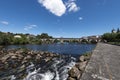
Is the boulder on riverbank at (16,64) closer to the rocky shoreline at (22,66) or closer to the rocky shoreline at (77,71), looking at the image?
the rocky shoreline at (22,66)

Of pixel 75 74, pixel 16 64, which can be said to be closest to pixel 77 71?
pixel 75 74

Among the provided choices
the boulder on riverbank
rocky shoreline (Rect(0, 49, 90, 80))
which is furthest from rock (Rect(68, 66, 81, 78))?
the boulder on riverbank

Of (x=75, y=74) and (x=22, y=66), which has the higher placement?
(x=75, y=74)

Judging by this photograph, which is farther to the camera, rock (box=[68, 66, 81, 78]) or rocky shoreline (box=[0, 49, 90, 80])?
rocky shoreline (box=[0, 49, 90, 80])

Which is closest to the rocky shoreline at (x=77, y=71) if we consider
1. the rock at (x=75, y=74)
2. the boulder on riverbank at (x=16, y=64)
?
the rock at (x=75, y=74)

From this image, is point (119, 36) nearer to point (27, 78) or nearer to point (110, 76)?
point (27, 78)

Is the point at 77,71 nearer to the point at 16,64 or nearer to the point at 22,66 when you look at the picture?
the point at 22,66

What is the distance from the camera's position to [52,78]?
50.5 feet

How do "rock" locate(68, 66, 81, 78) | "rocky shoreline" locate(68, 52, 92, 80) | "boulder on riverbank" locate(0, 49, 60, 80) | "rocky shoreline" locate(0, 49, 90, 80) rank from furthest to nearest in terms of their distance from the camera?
"boulder on riverbank" locate(0, 49, 60, 80)
"rocky shoreline" locate(0, 49, 90, 80)
"rock" locate(68, 66, 81, 78)
"rocky shoreline" locate(68, 52, 92, 80)

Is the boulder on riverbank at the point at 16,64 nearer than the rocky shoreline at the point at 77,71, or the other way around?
the rocky shoreline at the point at 77,71

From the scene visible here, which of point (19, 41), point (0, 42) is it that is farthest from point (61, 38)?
point (0, 42)

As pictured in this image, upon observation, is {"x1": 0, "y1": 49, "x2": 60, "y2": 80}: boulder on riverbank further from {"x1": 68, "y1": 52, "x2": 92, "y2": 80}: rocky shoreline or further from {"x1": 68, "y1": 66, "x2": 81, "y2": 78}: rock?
{"x1": 68, "y1": 66, "x2": 81, "y2": 78}: rock

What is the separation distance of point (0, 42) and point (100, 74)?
87.5 metres

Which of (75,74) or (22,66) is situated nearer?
(75,74)
